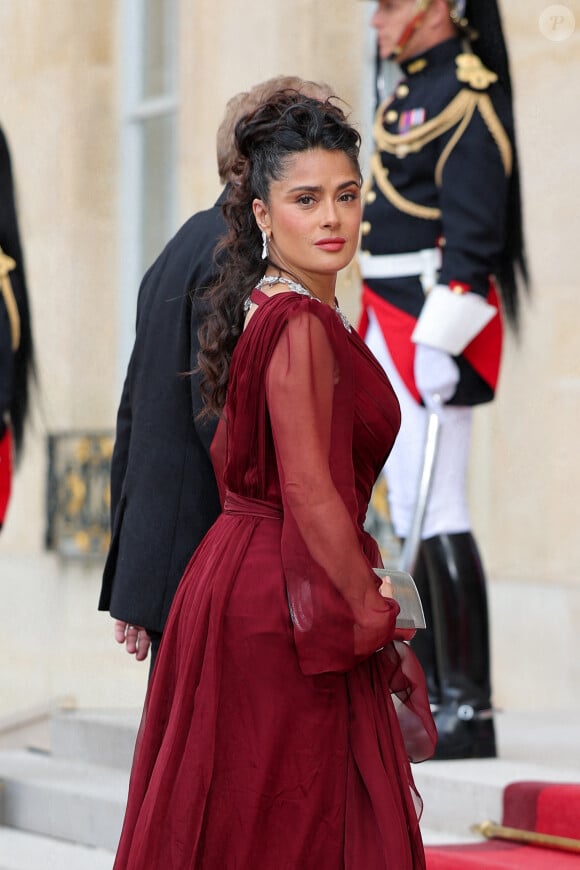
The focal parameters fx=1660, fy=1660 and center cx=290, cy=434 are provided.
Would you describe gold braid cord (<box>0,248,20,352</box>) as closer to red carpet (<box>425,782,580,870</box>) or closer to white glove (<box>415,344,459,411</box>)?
white glove (<box>415,344,459,411</box>)

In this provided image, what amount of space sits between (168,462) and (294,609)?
0.79 m

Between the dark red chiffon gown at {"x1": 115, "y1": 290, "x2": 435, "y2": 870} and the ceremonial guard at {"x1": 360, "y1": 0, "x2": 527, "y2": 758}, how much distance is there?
1977 millimetres

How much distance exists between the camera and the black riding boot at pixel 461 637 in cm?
452

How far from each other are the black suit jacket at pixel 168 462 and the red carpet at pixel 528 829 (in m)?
1.09

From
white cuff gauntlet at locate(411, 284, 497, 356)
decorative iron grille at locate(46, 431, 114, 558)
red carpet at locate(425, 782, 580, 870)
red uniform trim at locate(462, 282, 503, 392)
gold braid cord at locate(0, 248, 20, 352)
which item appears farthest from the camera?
decorative iron grille at locate(46, 431, 114, 558)

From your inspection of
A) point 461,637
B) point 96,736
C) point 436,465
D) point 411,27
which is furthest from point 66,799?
point 411,27

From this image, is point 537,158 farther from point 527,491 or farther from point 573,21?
point 527,491

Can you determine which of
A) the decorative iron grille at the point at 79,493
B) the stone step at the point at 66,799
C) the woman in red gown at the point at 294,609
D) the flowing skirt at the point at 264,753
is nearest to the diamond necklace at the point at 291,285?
the woman in red gown at the point at 294,609

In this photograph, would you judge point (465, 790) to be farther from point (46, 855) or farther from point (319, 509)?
point (319, 509)

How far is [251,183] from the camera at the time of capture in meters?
2.61

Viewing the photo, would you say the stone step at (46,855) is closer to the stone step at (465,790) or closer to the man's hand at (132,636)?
the stone step at (465,790)

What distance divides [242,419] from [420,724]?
0.56 meters

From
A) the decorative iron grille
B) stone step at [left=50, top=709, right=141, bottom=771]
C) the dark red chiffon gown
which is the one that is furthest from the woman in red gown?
the decorative iron grille

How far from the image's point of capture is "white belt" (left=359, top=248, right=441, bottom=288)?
4633mm
